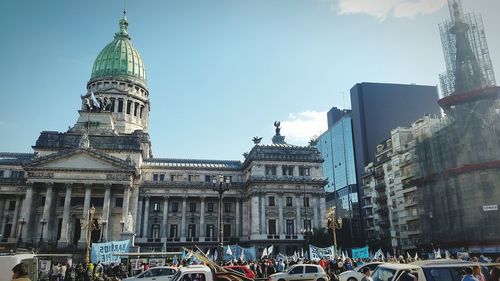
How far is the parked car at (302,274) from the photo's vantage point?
2298 centimetres

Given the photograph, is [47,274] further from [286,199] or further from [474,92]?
[474,92]

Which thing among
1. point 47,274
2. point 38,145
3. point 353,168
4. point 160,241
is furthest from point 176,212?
point 353,168

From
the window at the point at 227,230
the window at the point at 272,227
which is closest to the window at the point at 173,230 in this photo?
the window at the point at 227,230

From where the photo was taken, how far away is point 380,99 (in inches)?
4641

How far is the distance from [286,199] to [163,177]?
21.6 meters

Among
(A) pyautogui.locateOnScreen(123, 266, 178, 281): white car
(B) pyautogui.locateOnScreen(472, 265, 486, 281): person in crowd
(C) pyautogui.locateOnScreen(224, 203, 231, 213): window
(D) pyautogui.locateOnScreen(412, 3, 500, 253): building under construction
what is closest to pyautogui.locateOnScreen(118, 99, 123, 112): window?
(C) pyautogui.locateOnScreen(224, 203, 231, 213): window

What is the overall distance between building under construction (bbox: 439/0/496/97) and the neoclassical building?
23.9 metres

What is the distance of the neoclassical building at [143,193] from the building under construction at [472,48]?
23858 mm

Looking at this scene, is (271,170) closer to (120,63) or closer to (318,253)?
(318,253)

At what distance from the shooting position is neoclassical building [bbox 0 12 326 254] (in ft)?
183

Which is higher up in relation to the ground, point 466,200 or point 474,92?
point 474,92

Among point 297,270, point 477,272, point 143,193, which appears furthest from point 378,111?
point 477,272

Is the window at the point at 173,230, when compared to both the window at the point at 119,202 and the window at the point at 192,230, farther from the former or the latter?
the window at the point at 119,202

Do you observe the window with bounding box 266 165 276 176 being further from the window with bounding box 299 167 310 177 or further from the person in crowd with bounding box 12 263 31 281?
the person in crowd with bounding box 12 263 31 281
